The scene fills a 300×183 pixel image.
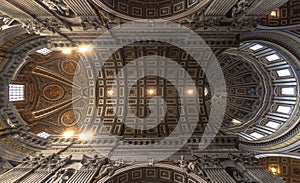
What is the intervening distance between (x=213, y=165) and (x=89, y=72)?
45.4 ft

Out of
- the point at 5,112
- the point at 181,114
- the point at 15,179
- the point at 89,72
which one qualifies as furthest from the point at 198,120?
the point at 5,112

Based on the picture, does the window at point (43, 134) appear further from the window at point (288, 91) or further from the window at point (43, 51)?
the window at point (288, 91)

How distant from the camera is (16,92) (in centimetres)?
1964

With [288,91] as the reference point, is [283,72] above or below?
above

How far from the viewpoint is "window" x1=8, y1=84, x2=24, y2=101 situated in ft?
61.0

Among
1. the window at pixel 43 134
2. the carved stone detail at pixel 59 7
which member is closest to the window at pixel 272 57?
the carved stone detail at pixel 59 7

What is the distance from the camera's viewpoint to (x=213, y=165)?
12.4 meters

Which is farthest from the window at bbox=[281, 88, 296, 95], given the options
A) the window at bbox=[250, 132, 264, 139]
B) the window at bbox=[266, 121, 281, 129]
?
the window at bbox=[250, 132, 264, 139]

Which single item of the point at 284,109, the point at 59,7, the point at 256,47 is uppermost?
the point at 59,7

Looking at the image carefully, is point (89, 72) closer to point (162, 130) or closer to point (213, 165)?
point (162, 130)

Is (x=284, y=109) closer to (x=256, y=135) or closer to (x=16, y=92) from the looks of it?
(x=256, y=135)

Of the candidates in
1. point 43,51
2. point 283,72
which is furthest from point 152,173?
point 43,51

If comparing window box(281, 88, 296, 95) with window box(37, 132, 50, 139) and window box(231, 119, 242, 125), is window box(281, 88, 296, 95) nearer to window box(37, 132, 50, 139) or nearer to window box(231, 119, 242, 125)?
window box(231, 119, 242, 125)

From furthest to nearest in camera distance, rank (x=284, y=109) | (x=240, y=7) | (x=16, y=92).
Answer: (x=16, y=92) → (x=284, y=109) → (x=240, y=7)
